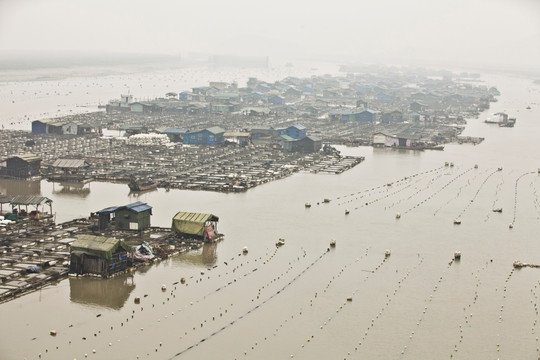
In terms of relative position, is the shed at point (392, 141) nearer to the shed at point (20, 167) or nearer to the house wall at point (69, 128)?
the house wall at point (69, 128)

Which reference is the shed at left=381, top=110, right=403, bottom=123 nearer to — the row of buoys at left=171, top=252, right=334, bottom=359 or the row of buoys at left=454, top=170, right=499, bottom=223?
the row of buoys at left=454, top=170, right=499, bottom=223

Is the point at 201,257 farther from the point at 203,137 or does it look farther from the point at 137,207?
the point at 203,137

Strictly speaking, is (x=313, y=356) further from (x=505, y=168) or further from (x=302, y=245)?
(x=505, y=168)

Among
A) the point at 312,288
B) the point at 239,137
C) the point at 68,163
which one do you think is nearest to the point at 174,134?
the point at 239,137

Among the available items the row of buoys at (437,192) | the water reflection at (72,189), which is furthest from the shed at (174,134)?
the row of buoys at (437,192)

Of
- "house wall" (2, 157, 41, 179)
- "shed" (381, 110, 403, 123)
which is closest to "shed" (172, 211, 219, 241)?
"house wall" (2, 157, 41, 179)

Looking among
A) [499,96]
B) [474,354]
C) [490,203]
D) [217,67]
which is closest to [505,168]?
[490,203]

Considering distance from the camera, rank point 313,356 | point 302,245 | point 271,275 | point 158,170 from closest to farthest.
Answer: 1. point 313,356
2. point 271,275
3. point 302,245
4. point 158,170
